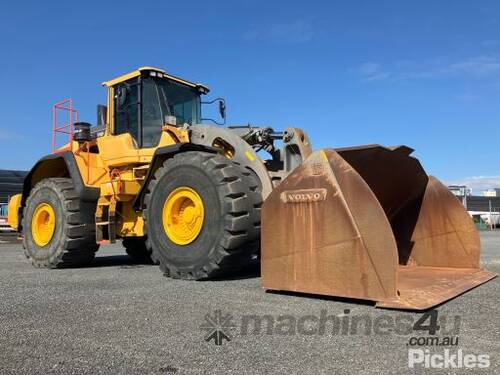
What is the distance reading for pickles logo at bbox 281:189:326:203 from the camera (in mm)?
4984

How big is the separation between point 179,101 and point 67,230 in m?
2.93

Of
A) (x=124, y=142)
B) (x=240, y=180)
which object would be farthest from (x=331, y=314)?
(x=124, y=142)

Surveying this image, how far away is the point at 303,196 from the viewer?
512 cm

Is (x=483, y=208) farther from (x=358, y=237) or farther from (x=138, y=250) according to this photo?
(x=358, y=237)

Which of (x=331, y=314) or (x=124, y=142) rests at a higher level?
(x=124, y=142)

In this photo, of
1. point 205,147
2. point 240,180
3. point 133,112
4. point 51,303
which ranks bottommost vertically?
point 51,303

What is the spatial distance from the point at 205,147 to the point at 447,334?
4.14 m

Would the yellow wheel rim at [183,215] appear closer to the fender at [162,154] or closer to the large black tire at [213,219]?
the large black tire at [213,219]

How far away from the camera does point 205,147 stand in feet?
22.3

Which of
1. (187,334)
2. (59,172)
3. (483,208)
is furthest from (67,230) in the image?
(483,208)

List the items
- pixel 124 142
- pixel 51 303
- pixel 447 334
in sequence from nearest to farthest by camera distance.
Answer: pixel 447 334 < pixel 51 303 < pixel 124 142

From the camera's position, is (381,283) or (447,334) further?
(381,283)

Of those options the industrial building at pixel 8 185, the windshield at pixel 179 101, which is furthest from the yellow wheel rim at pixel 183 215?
the industrial building at pixel 8 185

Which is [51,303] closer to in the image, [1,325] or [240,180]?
[1,325]
